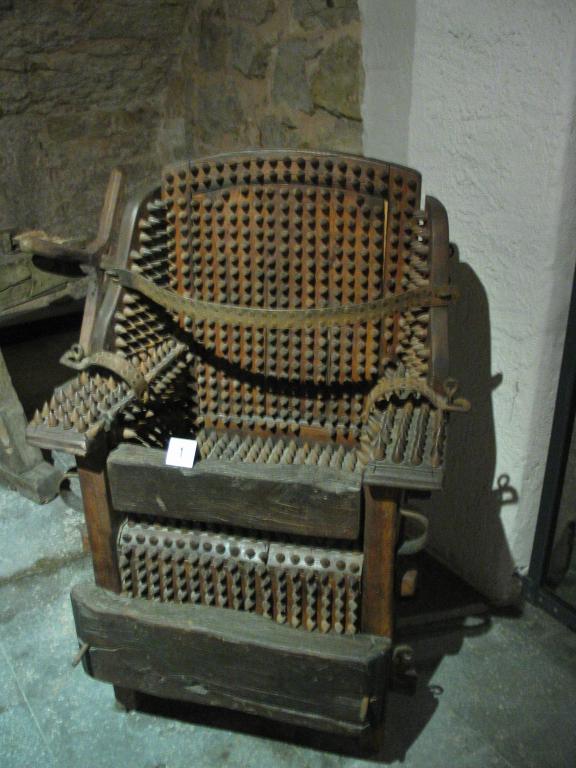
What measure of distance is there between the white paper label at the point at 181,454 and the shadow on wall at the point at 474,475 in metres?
0.95

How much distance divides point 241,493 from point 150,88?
8.95ft

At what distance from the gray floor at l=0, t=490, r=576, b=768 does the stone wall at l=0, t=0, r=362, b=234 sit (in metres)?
1.63

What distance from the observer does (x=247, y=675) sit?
1680 mm

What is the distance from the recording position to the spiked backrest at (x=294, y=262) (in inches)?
74.0

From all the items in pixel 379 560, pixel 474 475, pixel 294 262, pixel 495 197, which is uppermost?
pixel 495 197

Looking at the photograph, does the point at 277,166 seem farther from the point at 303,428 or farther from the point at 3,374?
the point at 3,374

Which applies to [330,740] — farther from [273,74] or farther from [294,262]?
[273,74]

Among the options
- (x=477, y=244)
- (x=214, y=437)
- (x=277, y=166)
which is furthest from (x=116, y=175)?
(x=477, y=244)

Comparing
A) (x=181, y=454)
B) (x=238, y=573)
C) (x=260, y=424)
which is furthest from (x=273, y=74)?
(x=238, y=573)

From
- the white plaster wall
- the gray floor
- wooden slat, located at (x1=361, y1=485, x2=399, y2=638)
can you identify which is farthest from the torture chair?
the white plaster wall

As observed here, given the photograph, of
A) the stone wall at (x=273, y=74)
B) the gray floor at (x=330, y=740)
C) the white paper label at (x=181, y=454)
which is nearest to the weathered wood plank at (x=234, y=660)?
the gray floor at (x=330, y=740)

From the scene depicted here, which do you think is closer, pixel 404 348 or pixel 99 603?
pixel 99 603

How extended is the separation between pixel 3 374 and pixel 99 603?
1304 millimetres

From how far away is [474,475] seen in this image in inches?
89.7
